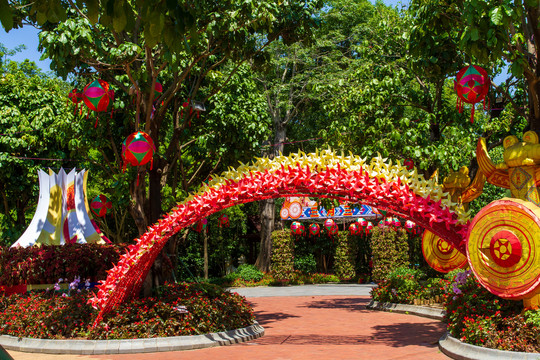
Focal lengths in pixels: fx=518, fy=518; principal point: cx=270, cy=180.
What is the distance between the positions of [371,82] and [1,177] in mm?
14980

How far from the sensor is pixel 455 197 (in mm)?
10906

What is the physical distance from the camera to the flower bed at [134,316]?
9875mm

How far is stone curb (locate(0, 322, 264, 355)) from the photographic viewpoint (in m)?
9.30

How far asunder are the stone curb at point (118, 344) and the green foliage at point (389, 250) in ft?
49.6

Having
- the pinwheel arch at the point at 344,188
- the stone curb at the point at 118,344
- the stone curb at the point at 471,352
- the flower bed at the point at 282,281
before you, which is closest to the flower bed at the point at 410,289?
the stone curb at the point at 471,352

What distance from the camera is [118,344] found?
30.7 feet

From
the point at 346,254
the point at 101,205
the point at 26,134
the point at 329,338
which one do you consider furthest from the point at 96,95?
the point at 346,254

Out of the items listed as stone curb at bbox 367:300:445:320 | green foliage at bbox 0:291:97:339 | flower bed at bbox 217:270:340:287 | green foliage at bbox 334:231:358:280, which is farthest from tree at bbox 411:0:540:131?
flower bed at bbox 217:270:340:287

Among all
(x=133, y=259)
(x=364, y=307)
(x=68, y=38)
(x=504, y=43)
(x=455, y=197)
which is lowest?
(x=364, y=307)

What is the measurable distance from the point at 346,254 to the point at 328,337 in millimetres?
17194

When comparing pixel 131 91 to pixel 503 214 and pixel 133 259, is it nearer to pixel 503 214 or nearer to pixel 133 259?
pixel 133 259

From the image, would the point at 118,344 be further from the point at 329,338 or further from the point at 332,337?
the point at 332,337

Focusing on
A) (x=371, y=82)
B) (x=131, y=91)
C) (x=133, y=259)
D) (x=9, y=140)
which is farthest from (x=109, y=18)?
(x=9, y=140)

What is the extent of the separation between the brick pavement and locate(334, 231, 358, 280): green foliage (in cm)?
1088
